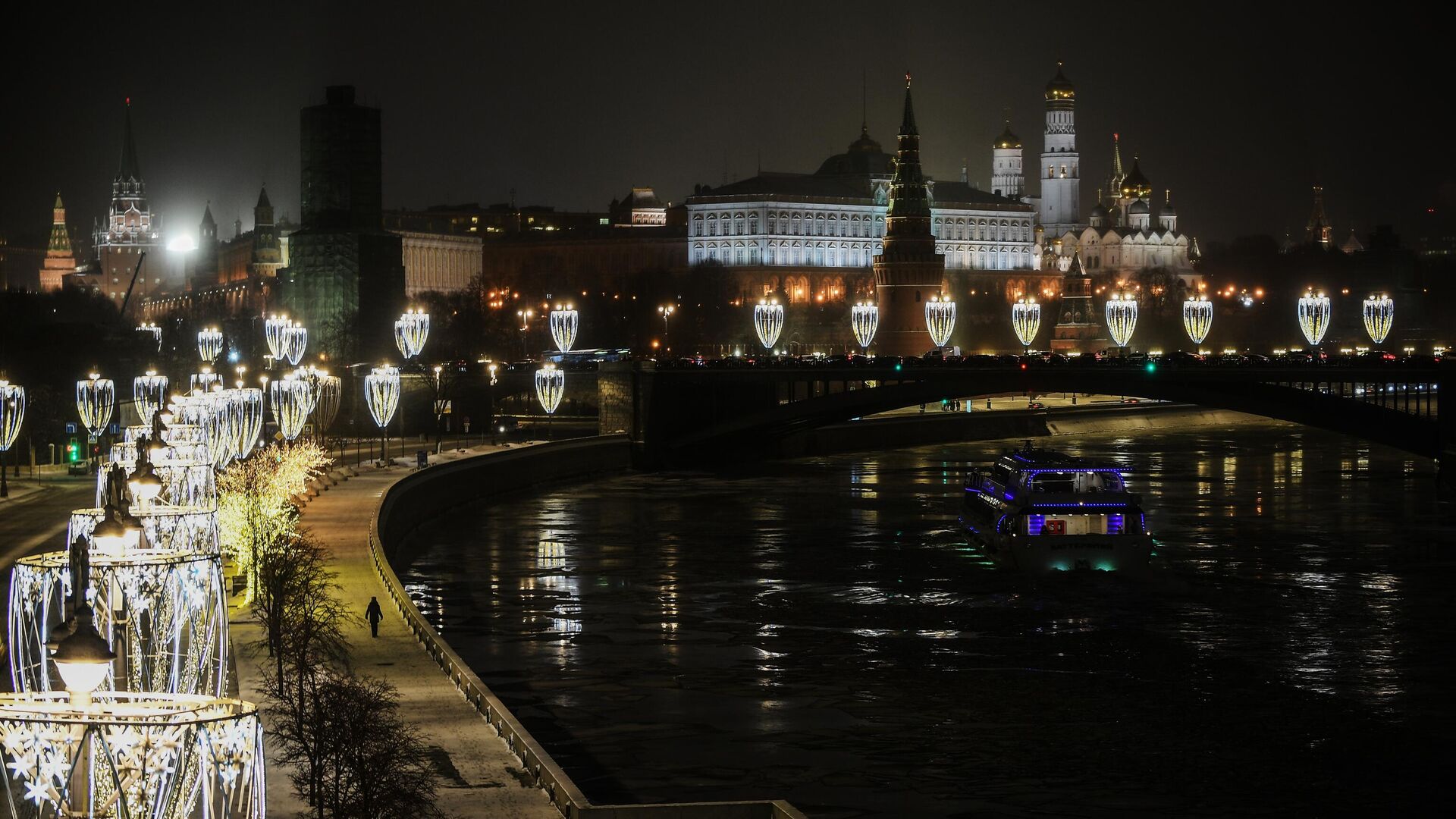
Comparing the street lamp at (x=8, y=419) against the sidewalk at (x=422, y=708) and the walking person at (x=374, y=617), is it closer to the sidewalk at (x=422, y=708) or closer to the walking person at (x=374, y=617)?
the sidewalk at (x=422, y=708)

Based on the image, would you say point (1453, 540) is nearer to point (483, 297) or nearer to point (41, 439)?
point (41, 439)

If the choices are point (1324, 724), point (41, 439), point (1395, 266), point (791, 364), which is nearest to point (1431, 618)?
point (1324, 724)

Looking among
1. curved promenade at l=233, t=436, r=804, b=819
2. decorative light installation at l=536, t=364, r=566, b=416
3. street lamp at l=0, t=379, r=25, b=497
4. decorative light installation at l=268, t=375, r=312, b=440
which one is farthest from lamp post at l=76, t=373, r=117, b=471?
curved promenade at l=233, t=436, r=804, b=819

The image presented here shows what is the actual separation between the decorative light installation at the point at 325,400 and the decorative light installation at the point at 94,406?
21.1 ft

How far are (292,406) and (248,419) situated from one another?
34.3ft

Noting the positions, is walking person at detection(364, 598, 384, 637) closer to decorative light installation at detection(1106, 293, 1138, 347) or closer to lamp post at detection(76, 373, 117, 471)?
lamp post at detection(76, 373, 117, 471)

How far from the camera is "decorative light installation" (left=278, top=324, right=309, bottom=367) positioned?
290ft

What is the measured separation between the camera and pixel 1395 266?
556 ft

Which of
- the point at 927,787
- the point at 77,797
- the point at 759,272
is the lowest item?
the point at 927,787

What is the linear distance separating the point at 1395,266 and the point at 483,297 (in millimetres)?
79209

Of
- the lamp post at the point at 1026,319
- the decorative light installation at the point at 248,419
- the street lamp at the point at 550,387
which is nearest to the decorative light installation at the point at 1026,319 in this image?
the lamp post at the point at 1026,319

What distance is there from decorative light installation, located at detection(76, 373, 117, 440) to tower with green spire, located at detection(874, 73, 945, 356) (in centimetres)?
5210

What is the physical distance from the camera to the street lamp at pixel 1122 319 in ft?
353

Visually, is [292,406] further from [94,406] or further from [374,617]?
[374,617]
